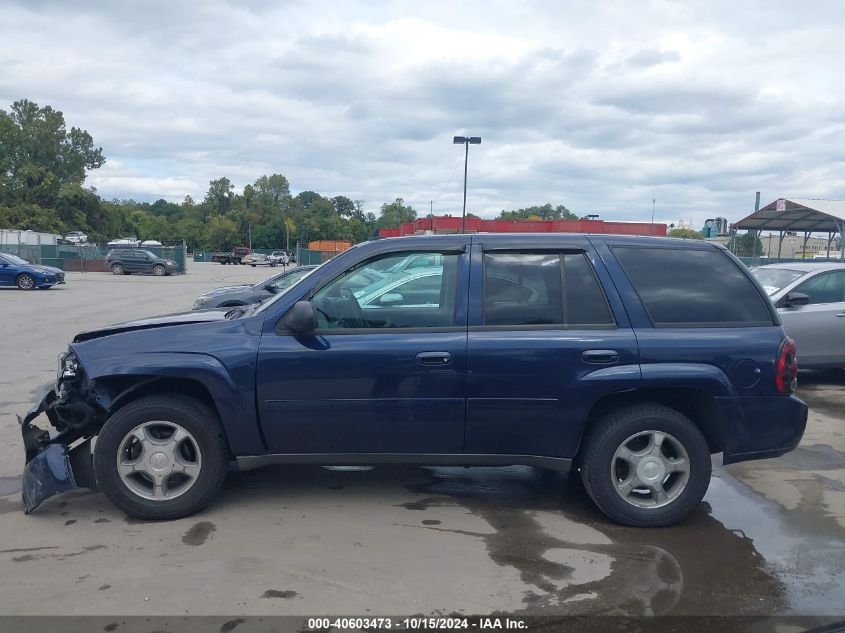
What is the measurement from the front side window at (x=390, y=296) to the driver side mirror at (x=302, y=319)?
163 millimetres

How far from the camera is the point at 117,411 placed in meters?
4.64

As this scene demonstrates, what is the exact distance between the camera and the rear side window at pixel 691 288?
4.75 m

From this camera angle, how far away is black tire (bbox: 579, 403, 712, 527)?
461 cm

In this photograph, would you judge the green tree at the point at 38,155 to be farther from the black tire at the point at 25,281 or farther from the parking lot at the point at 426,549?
the parking lot at the point at 426,549

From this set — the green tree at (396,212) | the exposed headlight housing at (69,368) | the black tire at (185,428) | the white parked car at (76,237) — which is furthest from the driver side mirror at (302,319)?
the white parked car at (76,237)

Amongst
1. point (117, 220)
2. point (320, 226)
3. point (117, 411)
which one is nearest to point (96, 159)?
point (117, 220)

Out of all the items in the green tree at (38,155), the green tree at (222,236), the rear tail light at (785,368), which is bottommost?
the rear tail light at (785,368)

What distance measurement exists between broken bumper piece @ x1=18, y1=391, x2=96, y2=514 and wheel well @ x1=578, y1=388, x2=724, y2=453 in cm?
325

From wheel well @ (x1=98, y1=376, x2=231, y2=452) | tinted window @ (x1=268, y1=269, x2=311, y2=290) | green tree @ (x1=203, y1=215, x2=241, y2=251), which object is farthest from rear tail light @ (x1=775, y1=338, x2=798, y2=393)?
green tree @ (x1=203, y1=215, x2=241, y2=251)

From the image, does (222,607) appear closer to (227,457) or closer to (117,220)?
(227,457)

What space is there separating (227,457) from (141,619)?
1.34 metres

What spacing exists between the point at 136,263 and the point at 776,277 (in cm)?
3975

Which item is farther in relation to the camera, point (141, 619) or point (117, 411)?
point (117, 411)

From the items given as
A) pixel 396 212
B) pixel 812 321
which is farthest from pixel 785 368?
pixel 396 212
